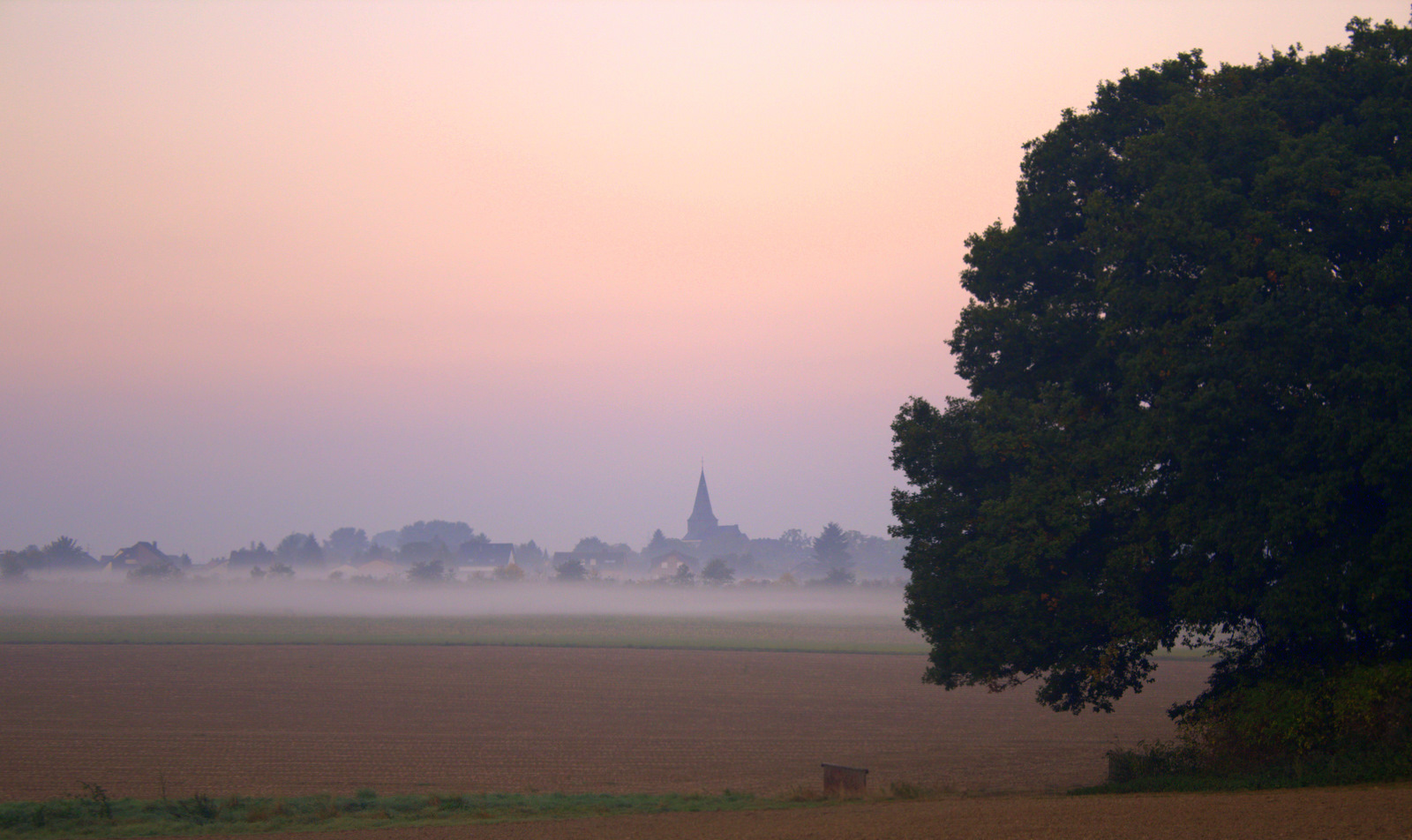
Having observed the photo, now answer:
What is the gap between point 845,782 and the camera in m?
19.0

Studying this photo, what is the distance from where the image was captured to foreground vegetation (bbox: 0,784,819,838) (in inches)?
638

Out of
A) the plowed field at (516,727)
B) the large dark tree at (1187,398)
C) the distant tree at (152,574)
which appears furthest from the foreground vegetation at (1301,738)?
the distant tree at (152,574)

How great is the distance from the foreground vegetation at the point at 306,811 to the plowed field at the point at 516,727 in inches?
125

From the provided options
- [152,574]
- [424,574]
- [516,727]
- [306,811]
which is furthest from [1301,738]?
[152,574]

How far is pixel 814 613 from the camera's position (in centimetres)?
13525

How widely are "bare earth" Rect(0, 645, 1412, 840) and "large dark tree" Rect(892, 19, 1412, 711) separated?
4.03 m

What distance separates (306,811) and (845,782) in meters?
10.4

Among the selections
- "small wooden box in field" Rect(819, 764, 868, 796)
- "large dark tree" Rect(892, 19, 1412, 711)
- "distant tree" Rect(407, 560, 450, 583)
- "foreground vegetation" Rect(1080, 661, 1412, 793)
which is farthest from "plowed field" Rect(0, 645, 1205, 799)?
"distant tree" Rect(407, 560, 450, 583)

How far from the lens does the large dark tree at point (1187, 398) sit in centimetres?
1720

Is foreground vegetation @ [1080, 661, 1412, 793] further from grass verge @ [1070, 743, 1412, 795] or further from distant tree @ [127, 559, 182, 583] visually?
distant tree @ [127, 559, 182, 583]

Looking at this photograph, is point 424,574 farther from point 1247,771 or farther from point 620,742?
point 1247,771

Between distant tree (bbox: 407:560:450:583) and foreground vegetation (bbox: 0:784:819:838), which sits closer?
foreground vegetation (bbox: 0:784:819:838)

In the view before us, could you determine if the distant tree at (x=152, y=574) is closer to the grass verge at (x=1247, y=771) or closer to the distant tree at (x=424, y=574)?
the distant tree at (x=424, y=574)

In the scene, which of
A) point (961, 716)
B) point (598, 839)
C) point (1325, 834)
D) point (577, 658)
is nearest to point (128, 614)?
point (577, 658)
